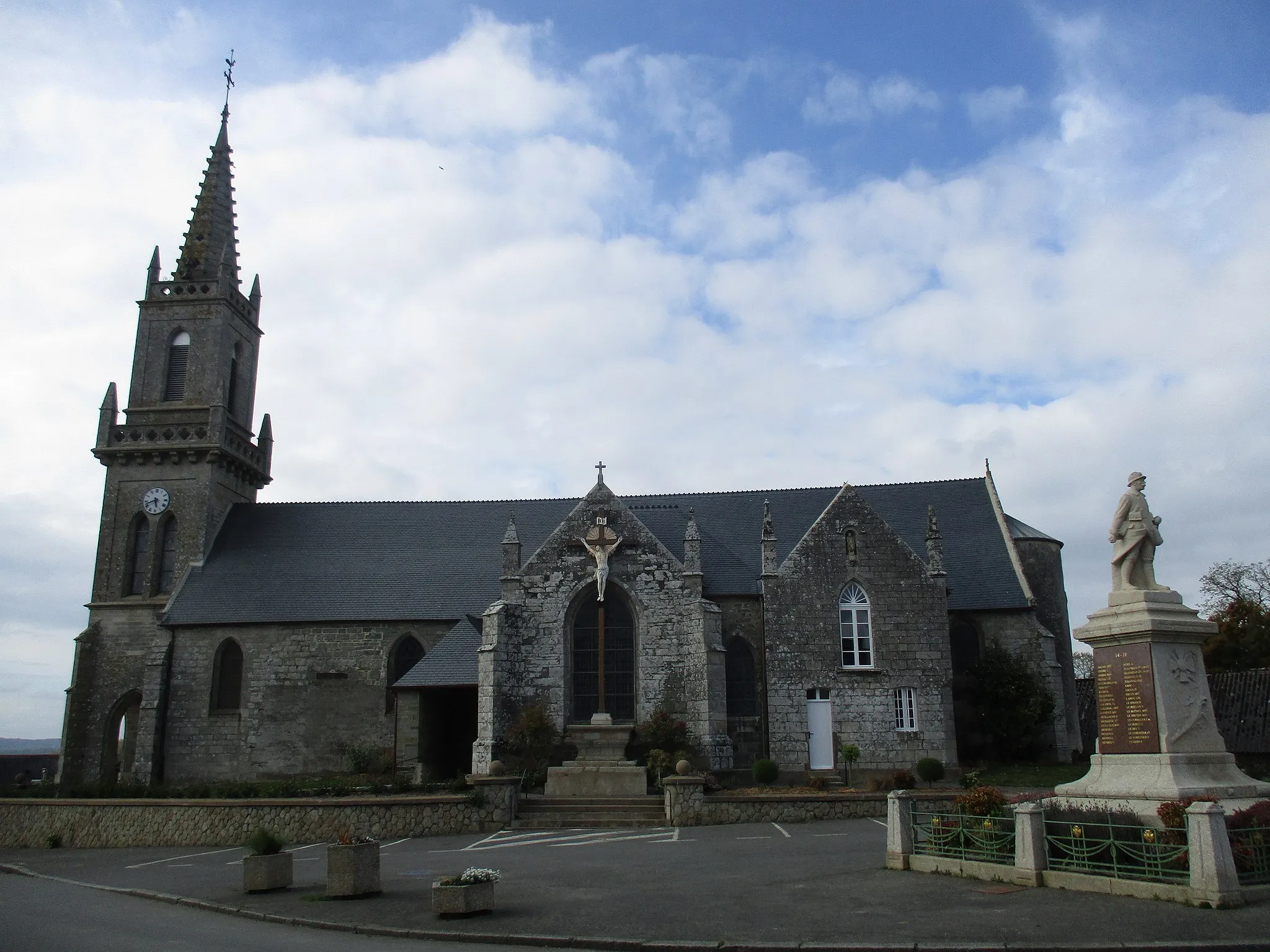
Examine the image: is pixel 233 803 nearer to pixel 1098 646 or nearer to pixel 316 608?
pixel 316 608

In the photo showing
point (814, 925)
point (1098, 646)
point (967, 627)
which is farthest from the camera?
point (967, 627)

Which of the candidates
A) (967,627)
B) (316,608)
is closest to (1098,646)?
(967,627)

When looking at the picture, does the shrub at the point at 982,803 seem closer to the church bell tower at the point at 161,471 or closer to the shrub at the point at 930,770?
the shrub at the point at 930,770

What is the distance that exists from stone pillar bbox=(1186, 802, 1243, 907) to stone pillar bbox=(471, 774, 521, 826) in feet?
46.0

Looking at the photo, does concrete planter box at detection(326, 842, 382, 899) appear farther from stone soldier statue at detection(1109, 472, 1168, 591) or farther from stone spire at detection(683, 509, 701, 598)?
stone spire at detection(683, 509, 701, 598)

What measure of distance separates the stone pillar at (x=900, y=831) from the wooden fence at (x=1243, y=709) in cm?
2117

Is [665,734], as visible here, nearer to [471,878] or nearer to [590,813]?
[590,813]

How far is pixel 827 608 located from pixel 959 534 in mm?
7458

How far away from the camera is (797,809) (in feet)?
68.3

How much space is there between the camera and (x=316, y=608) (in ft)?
104

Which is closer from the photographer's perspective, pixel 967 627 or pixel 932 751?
pixel 932 751

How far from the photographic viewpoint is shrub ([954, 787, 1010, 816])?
43.0 feet

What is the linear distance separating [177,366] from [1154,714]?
3401 centimetres

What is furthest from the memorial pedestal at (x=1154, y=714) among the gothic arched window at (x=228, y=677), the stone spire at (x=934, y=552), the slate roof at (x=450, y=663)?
the gothic arched window at (x=228, y=677)
